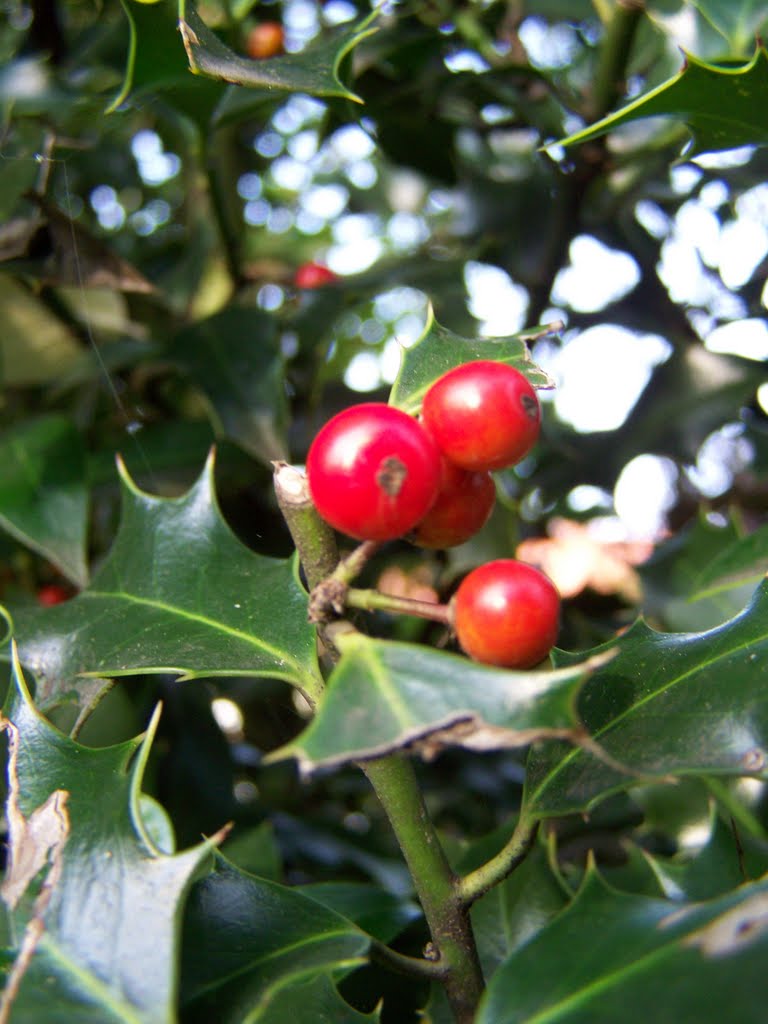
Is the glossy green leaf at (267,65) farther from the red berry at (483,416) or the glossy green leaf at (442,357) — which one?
the red berry at (483,416)

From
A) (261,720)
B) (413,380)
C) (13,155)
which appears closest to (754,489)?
(261,720)

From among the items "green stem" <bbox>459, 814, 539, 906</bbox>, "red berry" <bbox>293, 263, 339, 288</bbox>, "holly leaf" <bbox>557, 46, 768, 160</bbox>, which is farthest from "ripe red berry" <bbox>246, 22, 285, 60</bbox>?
"green stem" <bbox>459, 814, 539, 906</bbox>

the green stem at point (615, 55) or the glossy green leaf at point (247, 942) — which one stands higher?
the green stem at point (615, 55)

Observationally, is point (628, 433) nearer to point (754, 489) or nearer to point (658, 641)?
point (754, 489)

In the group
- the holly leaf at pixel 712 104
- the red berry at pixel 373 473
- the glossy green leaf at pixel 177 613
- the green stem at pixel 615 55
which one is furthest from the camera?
the green stem at pixel 615 55

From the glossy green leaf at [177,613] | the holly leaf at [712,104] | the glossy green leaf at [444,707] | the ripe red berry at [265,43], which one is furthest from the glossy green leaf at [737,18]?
the glossy green leaf at [444,707]

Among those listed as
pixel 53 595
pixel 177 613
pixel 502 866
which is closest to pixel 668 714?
pixel 502 866

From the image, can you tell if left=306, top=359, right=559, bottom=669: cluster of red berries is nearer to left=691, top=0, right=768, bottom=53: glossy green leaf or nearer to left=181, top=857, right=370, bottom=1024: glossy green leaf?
left=181, top=857, right=370, bottom=1024: glossy green leaf

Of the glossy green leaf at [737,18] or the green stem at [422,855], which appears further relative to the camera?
the glossy green leaf at [737,18]
